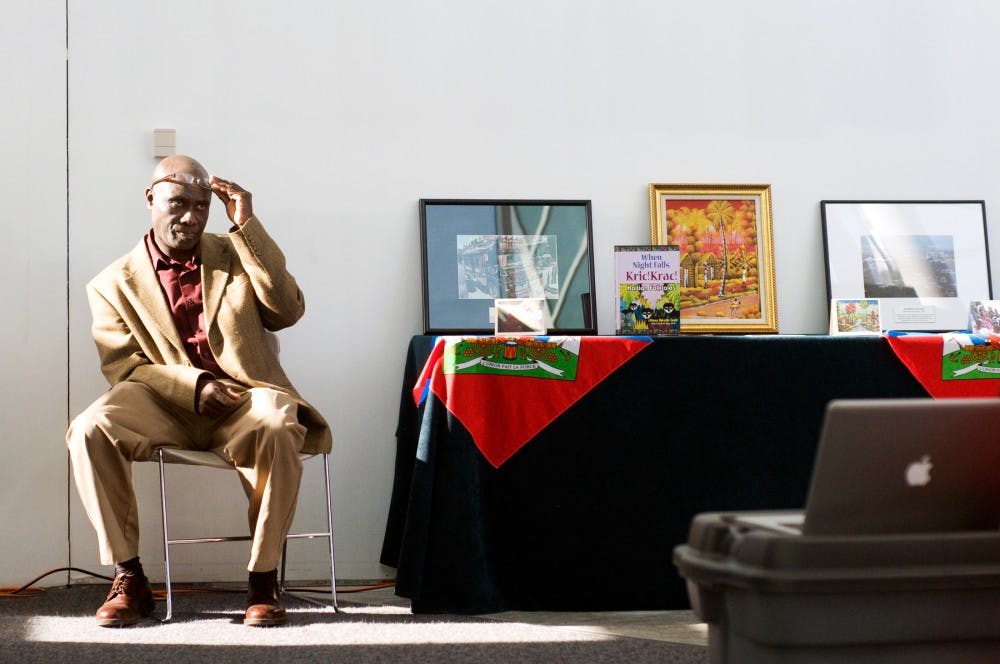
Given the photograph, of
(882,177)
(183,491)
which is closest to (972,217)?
(882,177)

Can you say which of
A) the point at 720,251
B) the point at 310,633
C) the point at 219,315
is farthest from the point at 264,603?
the point at 720,251

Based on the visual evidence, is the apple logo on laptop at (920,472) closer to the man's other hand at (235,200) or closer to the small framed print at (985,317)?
the man's other hand at (235,200)

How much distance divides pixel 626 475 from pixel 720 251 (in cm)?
120

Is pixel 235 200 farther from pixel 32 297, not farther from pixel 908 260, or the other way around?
pixel 908 260

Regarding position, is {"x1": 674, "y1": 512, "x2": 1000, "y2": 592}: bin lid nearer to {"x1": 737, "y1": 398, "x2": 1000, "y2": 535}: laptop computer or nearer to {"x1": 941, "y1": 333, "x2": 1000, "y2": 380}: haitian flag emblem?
{"x1": 737, "y1": 398, "x2": 1000, "y2": 535}: laptop computer

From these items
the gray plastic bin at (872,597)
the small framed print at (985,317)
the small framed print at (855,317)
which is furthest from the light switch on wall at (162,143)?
the gray plastic bin at (872,597)

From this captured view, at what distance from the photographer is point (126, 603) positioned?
2.81 metres

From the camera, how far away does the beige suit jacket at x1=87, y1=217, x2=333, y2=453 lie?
124 inches

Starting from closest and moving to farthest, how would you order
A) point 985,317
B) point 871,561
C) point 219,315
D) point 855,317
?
1. point 871,561
2. point 219,315
3. point 985,317
4. point 855,317

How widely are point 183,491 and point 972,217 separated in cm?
309

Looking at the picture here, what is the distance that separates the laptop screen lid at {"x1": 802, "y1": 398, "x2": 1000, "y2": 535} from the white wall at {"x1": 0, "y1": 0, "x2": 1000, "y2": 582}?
3.01 meters

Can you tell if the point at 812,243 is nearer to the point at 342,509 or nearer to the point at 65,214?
the point at 342,509

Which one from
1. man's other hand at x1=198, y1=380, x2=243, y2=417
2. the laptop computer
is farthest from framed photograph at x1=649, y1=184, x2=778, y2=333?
the laptop computer

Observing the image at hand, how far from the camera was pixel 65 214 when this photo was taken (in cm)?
367
